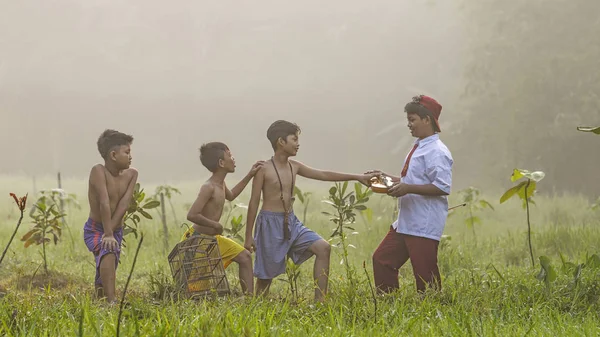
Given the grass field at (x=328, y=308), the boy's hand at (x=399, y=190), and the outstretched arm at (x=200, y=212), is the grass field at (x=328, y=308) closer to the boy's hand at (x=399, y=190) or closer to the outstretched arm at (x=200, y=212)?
the outstretched arm at (x=200, y=212)

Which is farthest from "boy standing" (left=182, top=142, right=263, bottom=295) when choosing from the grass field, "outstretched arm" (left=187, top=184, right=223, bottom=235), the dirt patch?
the dirt patch

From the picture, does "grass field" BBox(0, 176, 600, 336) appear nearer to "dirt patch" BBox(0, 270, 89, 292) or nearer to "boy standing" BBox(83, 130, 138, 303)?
"dirt patch" BBox(0, 270, 89, 292)

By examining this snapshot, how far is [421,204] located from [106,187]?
2334 mm

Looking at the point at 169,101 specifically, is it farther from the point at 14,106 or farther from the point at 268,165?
the point at 268,165

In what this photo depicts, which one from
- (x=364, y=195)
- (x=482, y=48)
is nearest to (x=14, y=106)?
(x=482, y=48)

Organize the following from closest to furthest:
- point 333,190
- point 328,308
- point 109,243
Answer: point 328,308 → point 109,243 → point 333,190

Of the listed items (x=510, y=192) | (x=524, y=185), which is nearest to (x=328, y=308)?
(x=510, y=192)

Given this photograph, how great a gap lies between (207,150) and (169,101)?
59.1m

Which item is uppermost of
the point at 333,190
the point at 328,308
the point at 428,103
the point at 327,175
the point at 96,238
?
the point at 428,103

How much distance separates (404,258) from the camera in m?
5.86

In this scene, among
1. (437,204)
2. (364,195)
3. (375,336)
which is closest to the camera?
(375,336)

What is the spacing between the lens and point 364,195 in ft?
21.2

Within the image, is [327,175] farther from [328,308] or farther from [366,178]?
[328,308]

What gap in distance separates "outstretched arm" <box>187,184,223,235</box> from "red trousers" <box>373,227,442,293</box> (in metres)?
1.25
